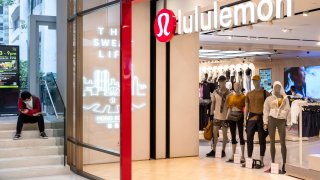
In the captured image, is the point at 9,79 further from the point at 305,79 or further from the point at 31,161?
the point at 305,79

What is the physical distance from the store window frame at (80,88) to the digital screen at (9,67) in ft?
11.0

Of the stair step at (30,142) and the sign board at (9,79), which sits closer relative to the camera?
the stair step at (30,142)

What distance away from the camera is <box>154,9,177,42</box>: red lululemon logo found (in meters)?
7.06

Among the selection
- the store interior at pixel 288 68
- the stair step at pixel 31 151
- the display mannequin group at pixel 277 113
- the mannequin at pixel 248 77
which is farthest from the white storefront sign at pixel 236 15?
the mannequin at pixel 248 77

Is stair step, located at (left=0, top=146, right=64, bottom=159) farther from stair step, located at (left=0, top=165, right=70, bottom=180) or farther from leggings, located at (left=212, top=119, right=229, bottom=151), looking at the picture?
leggings, located at (left=212, top=119, right=229, bottom=151)

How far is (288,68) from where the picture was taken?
68.3ft

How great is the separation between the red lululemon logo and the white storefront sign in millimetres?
264

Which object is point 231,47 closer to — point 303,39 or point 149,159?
point 303,39

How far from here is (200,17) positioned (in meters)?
6.43

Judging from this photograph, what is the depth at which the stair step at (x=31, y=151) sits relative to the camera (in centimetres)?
757

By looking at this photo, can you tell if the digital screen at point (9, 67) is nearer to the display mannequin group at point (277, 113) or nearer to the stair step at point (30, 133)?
the stair step at point (30, 133)

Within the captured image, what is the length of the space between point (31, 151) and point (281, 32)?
7105mm

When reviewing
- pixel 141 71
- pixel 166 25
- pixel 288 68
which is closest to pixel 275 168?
pixel 166 25

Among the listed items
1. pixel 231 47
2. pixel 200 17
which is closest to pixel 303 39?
pixel 231 47
